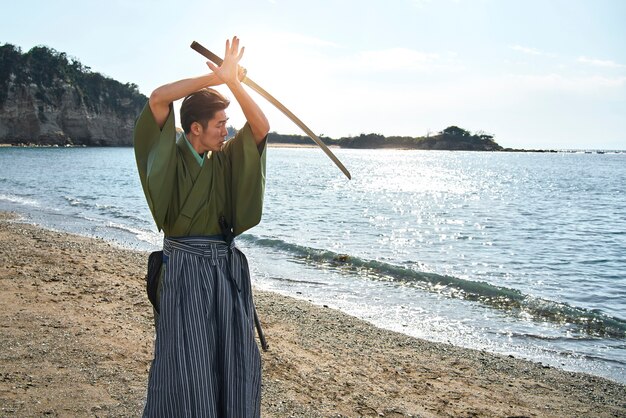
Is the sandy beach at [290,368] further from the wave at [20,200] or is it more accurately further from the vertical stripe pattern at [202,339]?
the wave at [20,200]

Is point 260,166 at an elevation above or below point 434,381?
above

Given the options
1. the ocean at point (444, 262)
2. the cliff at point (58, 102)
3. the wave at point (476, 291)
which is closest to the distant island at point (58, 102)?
the cliff at point (58, 102)

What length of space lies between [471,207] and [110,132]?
3375 inches

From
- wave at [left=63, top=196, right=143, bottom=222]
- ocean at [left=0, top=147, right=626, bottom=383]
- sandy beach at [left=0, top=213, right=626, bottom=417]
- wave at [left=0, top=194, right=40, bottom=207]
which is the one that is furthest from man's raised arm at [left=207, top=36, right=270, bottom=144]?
wave at [left=0, top=194, right=40, bottom=207]

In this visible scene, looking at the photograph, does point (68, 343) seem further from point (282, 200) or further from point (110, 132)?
point (110, 132)

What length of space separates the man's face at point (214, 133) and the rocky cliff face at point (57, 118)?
293 ft

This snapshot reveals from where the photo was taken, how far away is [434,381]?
17.0ft

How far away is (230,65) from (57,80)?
96861 millimetres

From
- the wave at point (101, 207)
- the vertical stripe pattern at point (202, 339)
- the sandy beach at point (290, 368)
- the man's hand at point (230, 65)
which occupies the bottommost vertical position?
the wave at point (101, 207)

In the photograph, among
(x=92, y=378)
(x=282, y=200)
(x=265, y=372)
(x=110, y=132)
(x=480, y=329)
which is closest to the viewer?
(x=92, y=378)

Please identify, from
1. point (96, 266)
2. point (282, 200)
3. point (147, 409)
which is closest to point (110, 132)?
point (282, 200)

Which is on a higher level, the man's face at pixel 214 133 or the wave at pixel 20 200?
the man's face at pixel 214 133

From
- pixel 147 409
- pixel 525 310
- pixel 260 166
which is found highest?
pixel 260 166

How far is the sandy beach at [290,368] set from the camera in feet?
13.7
